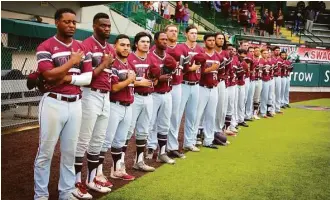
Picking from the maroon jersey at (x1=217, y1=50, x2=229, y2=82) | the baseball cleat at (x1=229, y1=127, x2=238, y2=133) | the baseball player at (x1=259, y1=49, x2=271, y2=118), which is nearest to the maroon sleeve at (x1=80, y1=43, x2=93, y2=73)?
the maroon jersey at (x1=217, y1=50, x2=229, y2=82)

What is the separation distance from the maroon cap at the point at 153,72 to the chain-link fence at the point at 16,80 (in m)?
3.91

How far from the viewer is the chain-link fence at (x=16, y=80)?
900 cm

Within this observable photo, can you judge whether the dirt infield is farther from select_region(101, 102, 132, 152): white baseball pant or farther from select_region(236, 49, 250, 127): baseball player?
select_region(236, 49, 250, 127): baseball player

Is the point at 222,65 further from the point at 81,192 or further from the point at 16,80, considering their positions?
the point at 81,192

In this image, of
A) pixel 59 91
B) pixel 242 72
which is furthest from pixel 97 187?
pixel 242 72

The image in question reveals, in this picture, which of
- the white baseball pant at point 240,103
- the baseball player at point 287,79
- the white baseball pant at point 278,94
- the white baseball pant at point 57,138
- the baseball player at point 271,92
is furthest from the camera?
the baseball player at point 287,79

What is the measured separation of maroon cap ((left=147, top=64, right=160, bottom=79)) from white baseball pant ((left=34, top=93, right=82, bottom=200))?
1972 millimetres

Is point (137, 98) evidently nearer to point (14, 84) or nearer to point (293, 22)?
point (14, 84)

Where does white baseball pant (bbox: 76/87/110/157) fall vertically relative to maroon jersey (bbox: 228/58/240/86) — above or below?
below

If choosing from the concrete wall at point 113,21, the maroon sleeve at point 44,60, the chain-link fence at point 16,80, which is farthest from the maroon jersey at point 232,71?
the concrete wall at point 113,21

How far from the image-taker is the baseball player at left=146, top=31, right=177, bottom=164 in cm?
640

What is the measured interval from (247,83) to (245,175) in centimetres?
606

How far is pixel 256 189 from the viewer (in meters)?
5.43

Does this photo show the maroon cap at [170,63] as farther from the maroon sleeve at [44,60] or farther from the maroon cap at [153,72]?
the maroon sleeve at [44,60]
